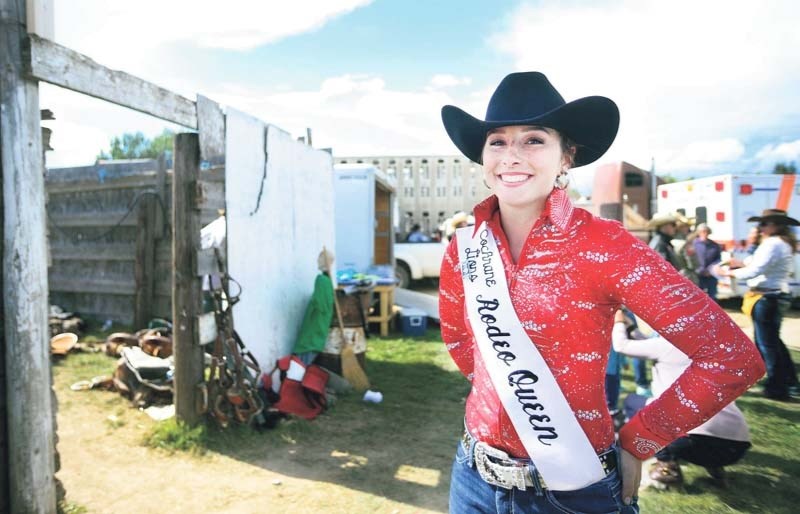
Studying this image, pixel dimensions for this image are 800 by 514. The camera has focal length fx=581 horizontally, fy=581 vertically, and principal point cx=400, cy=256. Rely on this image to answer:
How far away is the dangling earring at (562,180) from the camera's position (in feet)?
5.69

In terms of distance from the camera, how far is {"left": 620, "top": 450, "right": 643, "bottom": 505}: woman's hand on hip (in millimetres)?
1477

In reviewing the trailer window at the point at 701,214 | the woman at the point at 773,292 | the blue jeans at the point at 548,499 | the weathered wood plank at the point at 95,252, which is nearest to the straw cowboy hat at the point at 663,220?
the woman at the point at 773,292

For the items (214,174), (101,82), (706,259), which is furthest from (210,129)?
(706,259)

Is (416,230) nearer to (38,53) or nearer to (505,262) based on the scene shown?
(38,53)

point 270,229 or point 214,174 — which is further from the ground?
point 214,174

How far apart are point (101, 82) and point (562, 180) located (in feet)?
9.77

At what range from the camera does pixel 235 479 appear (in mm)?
4059

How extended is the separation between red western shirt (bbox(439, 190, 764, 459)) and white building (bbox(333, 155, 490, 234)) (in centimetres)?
2886

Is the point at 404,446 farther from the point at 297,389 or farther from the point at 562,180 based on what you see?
the point at 562,180

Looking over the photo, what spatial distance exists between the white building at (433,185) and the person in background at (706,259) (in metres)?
22.2

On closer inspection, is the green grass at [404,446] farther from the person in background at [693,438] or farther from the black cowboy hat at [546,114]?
the black cowboy hat at [546,114]

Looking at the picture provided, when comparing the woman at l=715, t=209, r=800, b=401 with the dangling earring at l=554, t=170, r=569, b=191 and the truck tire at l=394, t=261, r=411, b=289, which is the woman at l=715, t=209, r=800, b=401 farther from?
the truck tire at l=394, t=261, r=411, b=289

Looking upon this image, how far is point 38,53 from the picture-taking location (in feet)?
9.89

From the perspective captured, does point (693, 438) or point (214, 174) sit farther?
point (214, 174)
